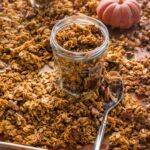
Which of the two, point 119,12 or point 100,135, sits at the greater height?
point 119,12

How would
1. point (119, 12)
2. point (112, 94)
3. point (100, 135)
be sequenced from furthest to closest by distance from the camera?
point (119, 12), point (112, 94), point (100, 135)

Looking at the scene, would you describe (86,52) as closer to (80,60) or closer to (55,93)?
(80,60)

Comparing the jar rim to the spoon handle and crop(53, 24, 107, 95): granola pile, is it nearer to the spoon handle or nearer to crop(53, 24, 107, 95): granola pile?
crop(53, 24, 107, 95): granola pile

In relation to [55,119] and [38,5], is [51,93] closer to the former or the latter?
[55,119]

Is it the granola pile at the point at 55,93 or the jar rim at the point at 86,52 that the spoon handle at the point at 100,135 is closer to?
the granola pile at the point at 55,93

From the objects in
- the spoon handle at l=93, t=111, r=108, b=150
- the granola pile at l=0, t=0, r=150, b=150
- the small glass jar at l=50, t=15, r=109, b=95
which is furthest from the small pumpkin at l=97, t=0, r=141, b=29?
the spoon handle at l=93, t=111, r=108, b=150

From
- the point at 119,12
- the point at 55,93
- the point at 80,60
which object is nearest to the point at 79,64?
the point at 80,60

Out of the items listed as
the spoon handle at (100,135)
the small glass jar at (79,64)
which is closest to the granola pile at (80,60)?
the small glass jar at (79,64)
